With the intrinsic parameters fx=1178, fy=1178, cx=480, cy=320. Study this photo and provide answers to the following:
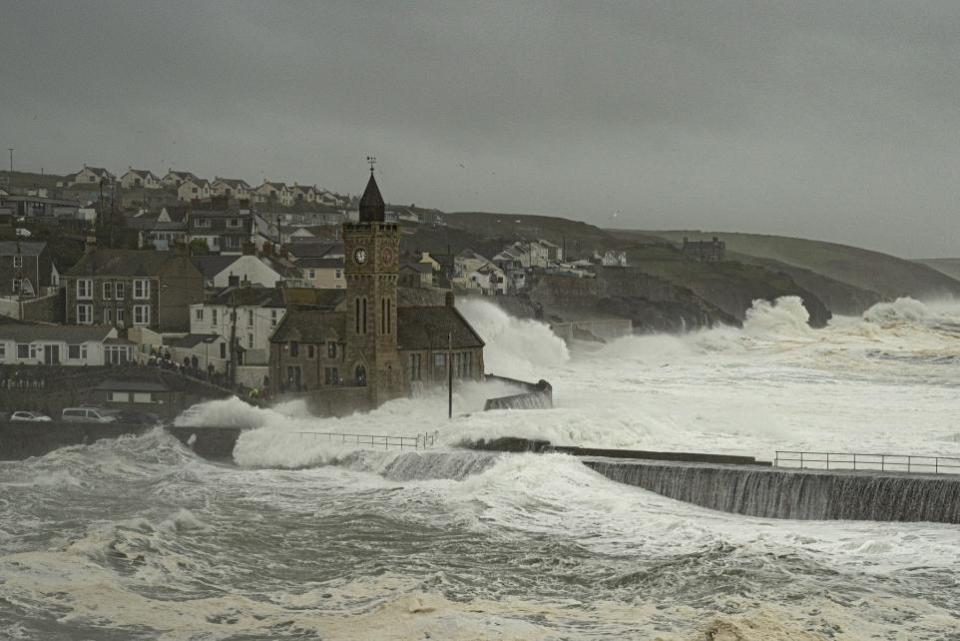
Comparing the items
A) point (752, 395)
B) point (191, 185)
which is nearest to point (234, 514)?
point (752, 395)

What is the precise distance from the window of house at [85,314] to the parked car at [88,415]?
7.57 meters

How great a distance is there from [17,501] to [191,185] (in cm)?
4666

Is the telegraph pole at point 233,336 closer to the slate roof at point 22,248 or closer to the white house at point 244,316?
the white house at point 244,316

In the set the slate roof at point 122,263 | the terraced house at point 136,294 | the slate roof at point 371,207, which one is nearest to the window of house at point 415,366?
the slate roof at point 371,207

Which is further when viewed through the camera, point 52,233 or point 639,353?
point 639,353

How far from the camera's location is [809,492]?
1035 inches

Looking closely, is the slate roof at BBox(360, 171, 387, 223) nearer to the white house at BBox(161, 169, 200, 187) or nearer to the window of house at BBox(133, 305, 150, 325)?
the window of house at BBox(133, 305, 150, 325)

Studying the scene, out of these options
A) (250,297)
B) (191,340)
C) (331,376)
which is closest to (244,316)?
(250,297)

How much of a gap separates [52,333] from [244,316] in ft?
23.2

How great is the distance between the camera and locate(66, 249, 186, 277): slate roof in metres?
47.3

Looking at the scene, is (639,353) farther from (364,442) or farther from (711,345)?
(364,442)

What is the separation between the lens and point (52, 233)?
53.1 metres

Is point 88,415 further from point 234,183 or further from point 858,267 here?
point 858,267

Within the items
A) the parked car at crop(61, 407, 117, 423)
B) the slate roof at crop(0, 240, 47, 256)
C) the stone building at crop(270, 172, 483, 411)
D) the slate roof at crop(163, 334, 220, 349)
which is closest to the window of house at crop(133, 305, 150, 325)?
the slate roof at crop(163, 334, 220, 349)
